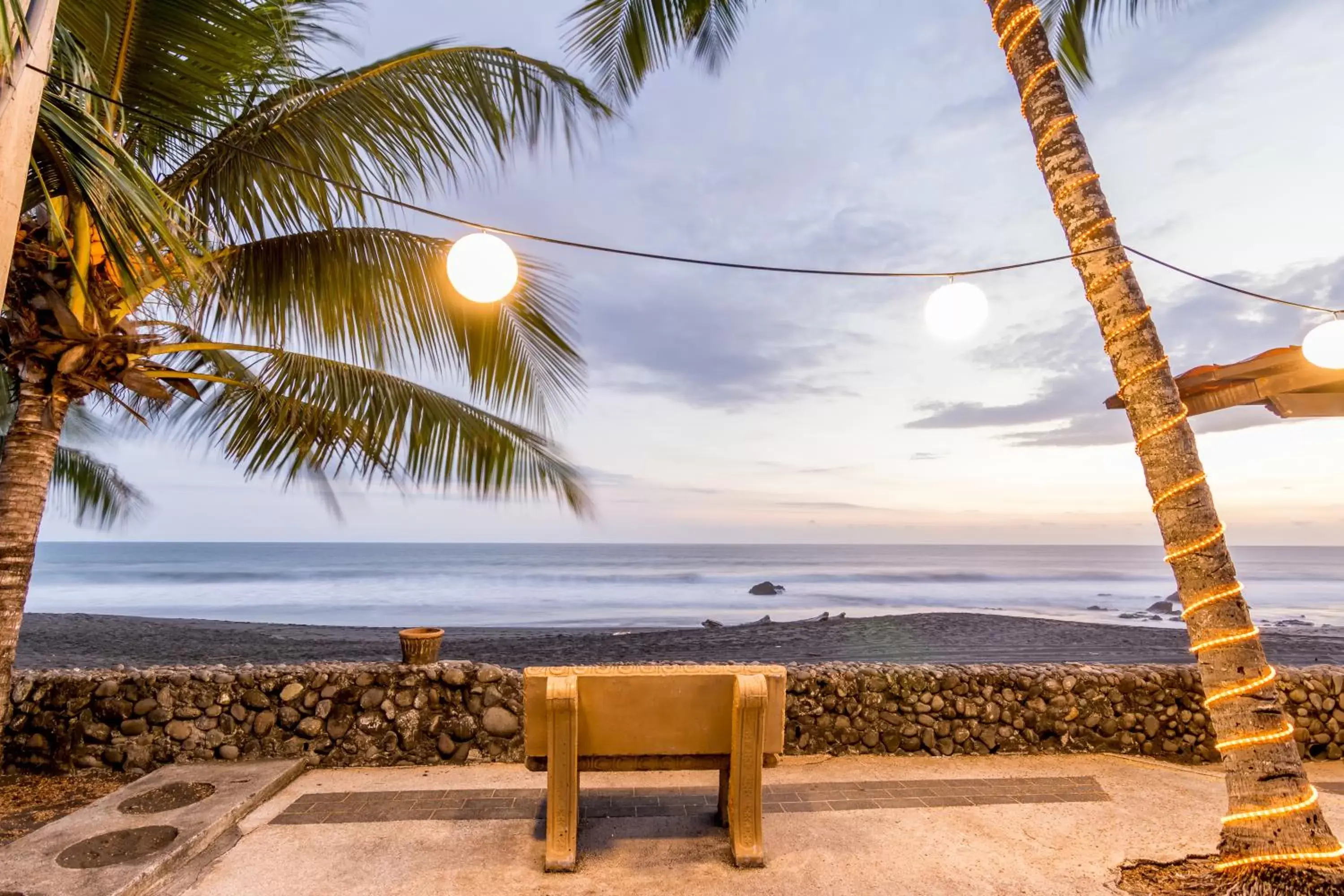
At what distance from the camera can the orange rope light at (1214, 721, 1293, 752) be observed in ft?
7.72

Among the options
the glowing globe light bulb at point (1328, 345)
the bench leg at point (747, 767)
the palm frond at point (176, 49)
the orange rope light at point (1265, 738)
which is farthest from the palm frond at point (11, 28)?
the glowing globe light bulb at point (1328, 345)

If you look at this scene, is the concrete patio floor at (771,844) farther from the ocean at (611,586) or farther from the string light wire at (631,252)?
the ocean at (611,586)

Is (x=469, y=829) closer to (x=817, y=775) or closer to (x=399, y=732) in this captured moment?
(x=399, y=732)

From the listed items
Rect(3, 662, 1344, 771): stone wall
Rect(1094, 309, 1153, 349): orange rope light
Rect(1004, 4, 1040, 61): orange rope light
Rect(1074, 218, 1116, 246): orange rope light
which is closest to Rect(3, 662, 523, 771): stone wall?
Rect(3, 662, 1344, 771): stone wall

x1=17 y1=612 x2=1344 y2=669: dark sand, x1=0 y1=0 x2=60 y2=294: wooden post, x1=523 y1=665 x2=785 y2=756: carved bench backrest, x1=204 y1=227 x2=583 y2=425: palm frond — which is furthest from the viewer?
x1=17 y1=612 x2=1344 y2=669: dark sand

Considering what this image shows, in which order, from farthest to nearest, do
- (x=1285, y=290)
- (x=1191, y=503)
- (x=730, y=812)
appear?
(x=1285, y=290), (x=730, y=812), (x=1191, y=503)

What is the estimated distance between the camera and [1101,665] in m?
4.35

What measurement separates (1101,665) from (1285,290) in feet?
11.4

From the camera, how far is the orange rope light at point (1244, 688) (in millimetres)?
2385

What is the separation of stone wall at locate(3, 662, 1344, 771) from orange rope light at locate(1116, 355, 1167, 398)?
2.34 meters

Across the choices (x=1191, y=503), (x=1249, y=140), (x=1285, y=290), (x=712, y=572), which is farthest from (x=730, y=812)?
(x=712, y=572)

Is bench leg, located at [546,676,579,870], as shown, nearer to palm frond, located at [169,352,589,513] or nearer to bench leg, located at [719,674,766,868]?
bench leg, located at [719,674,766,868]

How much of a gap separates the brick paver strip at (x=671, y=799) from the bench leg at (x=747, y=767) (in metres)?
0.53

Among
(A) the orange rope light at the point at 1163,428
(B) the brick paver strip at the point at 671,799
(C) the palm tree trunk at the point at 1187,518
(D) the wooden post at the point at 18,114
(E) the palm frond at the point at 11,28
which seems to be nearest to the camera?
(E) the palm frond at the point at 11,28
